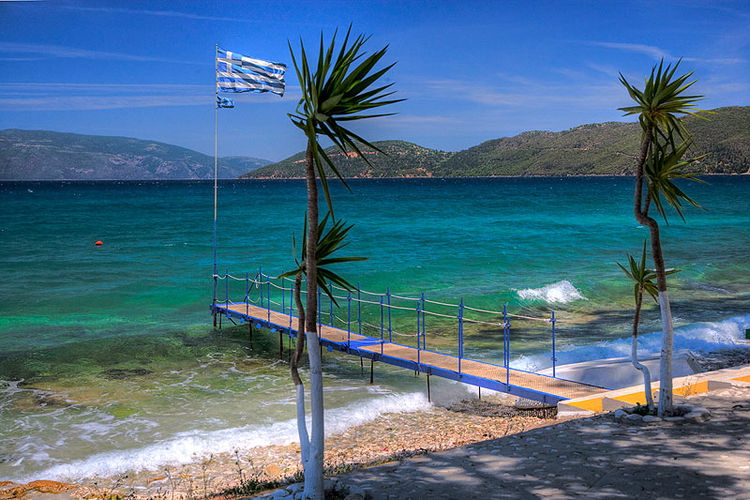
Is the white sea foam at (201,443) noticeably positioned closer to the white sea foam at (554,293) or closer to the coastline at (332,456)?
the coastline at (332,456)

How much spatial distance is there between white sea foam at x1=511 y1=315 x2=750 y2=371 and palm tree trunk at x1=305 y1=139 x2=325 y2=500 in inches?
414

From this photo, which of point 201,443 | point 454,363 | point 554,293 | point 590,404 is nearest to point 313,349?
point 590,404

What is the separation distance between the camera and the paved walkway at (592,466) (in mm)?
6254

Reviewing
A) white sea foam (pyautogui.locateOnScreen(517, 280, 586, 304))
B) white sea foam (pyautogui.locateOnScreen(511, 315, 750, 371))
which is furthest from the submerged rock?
white sea foam (pyautogui.locateOnScreen(517, 280, 586, 304))

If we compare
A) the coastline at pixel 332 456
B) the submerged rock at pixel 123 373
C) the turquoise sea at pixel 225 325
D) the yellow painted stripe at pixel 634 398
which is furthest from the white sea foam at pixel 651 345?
the submerged rock at pixel 123 373

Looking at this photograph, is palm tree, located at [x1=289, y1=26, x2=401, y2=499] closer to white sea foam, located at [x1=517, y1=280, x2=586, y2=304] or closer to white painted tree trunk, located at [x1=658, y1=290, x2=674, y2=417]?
white painted tree trunk, located at [x1=658, y1=290, x2=674, y2=417]

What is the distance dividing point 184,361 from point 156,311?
8.20m

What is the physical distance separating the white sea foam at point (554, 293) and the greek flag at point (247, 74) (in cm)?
1498

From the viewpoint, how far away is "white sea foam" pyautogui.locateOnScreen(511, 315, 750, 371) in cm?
1616

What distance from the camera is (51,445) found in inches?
453

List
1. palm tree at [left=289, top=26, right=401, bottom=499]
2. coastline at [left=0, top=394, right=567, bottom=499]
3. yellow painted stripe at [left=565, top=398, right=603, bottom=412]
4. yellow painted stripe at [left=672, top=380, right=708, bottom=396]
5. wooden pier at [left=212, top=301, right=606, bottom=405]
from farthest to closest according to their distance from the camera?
wooden pier at [left=212, top=301, right=606, bottom=405] → yellow painted stripe at [left=565, top=398, right=603, bottom=412] → yellow painted stripe at [left=672, top=380, right=708, bottom=396] → coastline at [left=0, top=394, right=567, bottom=499] → palm tree at [left=289, top=26, right=401, bottom=499]

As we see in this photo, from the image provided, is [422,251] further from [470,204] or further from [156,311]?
[470,204]

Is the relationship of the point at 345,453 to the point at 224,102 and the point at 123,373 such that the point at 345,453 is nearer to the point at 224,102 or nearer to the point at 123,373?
the point at 123,373

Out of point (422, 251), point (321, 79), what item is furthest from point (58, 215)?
→ point (321, 79)
